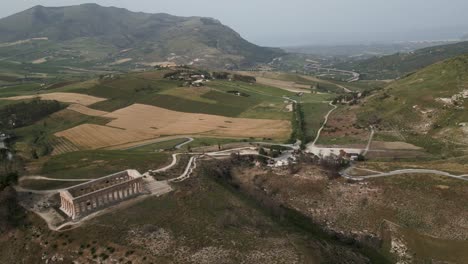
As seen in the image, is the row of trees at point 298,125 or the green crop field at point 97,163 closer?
the green crop field at point 97,163

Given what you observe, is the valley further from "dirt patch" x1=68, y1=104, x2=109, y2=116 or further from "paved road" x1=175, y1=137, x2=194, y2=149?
"dirt patch" x1=68, y1=104, x2=109, y2=116

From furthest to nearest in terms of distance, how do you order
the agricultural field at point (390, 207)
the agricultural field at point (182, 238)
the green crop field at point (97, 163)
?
the green crop field at point (97, 163) → the agricultural field at point (390, 207) → the agricultural field at point (182, 238)

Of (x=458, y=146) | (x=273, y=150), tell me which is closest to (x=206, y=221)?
(x=273, y=150)

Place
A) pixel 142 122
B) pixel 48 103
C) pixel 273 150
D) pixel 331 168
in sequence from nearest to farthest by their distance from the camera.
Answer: pixel 331 168 → pixel 273 150 → pixel 142 122 → pixel 48 103

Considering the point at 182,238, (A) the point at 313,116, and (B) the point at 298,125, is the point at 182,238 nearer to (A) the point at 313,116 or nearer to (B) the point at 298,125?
(B) the point at 298,125

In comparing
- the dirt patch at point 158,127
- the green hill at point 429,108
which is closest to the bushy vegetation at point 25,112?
the dirt patch at point 158,127

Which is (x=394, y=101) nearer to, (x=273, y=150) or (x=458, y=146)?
(x=458, y=146)

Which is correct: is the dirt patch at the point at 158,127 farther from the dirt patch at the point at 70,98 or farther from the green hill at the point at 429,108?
the green hill at the point at 429,108
